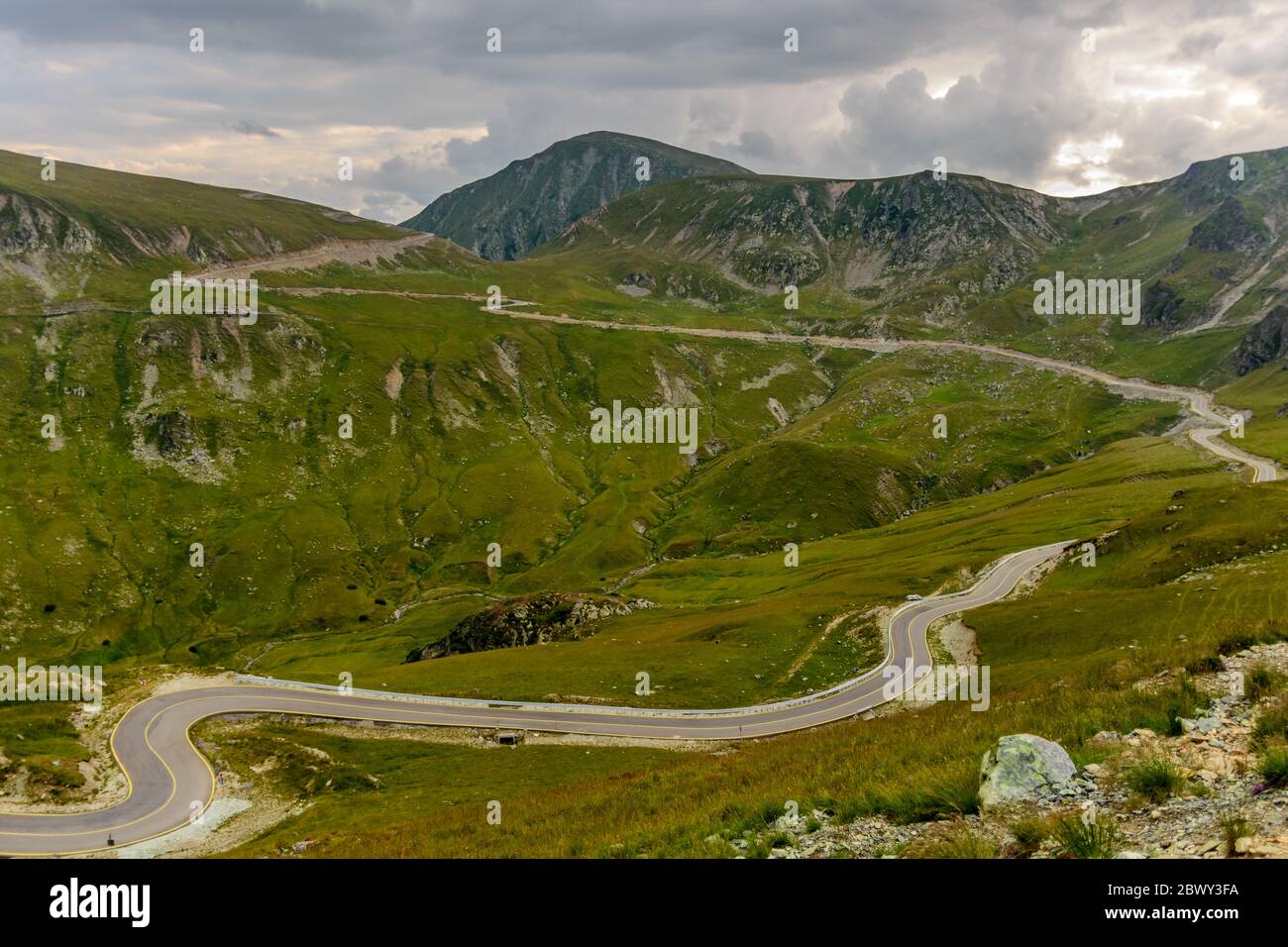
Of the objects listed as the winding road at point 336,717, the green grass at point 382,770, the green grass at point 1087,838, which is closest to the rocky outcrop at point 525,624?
the winding road at point 336,717

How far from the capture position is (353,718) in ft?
222

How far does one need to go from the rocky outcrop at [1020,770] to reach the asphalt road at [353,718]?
158 ft

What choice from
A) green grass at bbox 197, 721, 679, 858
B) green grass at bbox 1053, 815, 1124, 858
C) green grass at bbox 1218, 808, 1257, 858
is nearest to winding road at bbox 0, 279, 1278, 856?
green grass at bbox 197, 721, 679, 858

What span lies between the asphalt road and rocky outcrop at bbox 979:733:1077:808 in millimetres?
48294

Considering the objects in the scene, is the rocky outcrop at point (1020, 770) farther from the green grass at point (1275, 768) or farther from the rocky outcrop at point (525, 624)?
the rocky outcrop at point (525, 624)

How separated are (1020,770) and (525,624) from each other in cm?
10147

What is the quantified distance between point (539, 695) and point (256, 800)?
2788 cm

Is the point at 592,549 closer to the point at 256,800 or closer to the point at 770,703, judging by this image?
the point at 770,703

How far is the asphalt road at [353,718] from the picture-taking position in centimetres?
4853

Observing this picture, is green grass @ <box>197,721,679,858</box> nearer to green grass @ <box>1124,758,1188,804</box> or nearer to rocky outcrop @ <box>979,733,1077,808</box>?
rocky outcrop @ <box>979,733,1077,808</box>

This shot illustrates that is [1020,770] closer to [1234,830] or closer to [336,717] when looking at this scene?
[1234,830]

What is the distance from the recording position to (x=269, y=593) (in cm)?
16988

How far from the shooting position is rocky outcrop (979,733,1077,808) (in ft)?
43.2
